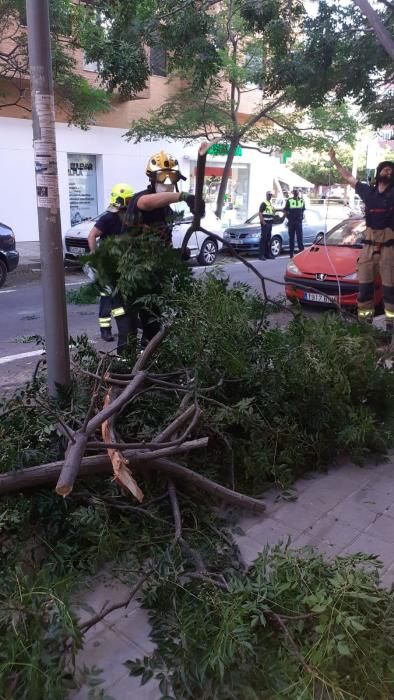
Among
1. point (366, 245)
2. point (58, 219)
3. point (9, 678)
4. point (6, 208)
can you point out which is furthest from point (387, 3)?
point (6, 208)

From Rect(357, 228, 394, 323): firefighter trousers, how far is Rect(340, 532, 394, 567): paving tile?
3993mm

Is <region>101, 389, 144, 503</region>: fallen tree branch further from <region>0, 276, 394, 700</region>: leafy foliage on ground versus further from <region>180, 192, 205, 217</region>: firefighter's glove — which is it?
<region>180, 192, 205, 217</region>: firefighter's glove

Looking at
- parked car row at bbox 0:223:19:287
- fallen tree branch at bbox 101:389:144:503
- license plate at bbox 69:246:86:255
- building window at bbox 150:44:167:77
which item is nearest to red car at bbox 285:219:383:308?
building window at bbox 150:44:167:77

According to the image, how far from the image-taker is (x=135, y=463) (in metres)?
2.70

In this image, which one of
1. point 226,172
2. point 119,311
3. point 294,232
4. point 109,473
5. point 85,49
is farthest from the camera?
point 226,172

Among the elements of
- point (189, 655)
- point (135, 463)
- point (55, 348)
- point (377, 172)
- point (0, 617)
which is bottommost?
point (189, 655)

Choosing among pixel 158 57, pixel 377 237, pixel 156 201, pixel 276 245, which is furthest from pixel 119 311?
pixel 158 57

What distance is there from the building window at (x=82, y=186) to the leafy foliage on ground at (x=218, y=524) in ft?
56.5

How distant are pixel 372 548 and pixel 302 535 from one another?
350 millimetres

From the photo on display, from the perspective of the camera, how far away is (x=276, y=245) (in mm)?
17266

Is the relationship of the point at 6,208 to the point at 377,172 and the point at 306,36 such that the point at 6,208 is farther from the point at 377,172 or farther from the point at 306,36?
A: the point at 377,172

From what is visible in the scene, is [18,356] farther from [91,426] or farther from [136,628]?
[136,628]

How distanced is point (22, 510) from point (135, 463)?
1.77 ft

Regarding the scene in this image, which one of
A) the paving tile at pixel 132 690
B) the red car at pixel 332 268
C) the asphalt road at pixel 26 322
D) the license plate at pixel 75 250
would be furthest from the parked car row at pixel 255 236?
the paving tile at pixel 132 690
